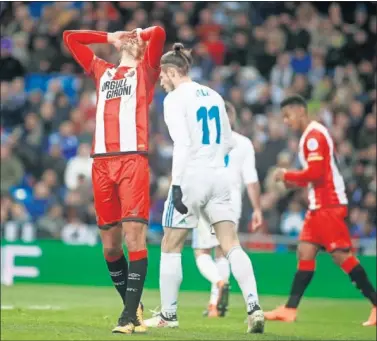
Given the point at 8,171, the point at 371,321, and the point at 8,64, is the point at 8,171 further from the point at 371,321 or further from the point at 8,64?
the point at 371,321

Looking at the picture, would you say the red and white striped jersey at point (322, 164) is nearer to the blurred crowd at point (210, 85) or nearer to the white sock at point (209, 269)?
the white sock at point (209, 269)

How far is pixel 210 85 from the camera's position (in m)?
23.3

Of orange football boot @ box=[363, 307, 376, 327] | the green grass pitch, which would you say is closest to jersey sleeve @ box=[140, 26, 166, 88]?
the green grass pitch

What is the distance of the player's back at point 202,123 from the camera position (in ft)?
35.9

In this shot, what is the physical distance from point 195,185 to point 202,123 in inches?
22.0

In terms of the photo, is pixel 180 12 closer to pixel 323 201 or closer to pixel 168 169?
pixel 168 169

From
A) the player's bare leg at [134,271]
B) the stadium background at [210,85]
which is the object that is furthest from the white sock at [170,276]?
the stadium background at [210,85]

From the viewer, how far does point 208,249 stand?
14508mm

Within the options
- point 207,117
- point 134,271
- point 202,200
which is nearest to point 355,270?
point 202,200

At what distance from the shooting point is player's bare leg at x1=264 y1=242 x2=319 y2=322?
13.8 m

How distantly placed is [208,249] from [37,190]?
7834mm

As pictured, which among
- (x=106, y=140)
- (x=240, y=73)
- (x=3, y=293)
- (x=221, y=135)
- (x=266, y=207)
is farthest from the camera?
(x=240, y=73)

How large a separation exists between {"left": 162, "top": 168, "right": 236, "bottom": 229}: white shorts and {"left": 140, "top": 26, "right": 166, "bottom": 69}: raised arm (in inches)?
43.7

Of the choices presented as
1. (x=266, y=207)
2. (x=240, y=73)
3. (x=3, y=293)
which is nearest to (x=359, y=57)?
(x=240, y=73)
